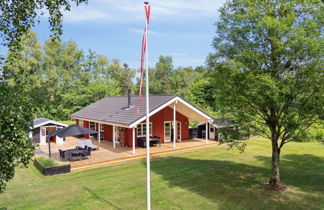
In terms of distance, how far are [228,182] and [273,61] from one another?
5.27 metres

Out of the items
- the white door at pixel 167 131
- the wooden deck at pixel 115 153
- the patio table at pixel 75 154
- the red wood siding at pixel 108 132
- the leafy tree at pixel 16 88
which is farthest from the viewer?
the red wood siding at pixel 108 132

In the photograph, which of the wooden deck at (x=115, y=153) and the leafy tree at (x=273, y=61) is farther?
the wooden deck at (x=115, y=153)

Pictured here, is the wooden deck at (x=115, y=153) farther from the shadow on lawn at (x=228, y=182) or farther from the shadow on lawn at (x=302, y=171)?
the shadow on lawn at (x=302, y=171)

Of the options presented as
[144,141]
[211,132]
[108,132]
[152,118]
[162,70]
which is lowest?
[144,141]

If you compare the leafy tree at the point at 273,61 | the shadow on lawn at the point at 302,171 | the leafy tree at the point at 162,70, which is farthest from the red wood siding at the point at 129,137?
the leafy tree at the point at 162,70

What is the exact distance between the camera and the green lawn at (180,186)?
7891mm

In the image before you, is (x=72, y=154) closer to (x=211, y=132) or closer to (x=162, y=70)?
(x=211, y=132)

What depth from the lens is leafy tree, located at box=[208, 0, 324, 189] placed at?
7508mm

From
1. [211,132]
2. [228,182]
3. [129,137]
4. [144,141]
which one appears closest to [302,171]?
[228,182]

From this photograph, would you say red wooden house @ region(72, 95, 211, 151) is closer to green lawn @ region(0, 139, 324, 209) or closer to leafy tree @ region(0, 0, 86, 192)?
green lawn @ region(0, 139, 324, 209)

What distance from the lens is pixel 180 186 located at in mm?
9570

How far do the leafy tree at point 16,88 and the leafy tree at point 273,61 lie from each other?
19.3 feet

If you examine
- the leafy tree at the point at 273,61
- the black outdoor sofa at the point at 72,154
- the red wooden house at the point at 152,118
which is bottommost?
the black outdoor sofa at the point at 72,154

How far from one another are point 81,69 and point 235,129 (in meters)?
42.6
